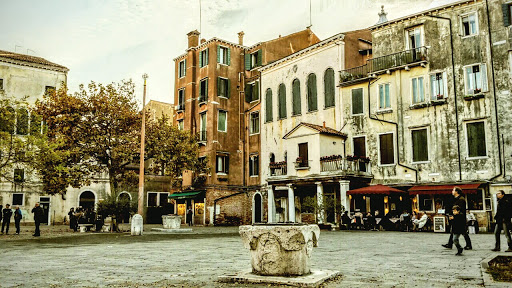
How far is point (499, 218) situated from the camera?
11750mm

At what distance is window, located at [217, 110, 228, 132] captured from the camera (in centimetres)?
3600

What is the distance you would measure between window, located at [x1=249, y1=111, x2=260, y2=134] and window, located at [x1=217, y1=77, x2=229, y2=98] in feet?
9.03

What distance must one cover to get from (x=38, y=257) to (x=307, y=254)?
24.8ft

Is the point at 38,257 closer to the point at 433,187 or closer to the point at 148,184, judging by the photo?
the point at 433,187

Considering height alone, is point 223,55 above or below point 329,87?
above

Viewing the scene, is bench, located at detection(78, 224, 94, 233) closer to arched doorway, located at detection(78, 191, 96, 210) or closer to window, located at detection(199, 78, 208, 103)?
arched doorway, located at detection(78, 191, 96, 210)

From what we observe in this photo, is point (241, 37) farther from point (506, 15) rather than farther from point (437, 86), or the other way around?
point (506, 15)

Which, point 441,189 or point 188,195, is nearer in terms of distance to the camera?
point 441,189

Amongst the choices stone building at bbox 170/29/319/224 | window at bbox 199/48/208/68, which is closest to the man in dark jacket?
stone building at bbox 170/29/319/224

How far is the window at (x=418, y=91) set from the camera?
25.4 meters

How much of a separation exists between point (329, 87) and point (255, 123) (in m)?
8.54

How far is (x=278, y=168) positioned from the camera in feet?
101

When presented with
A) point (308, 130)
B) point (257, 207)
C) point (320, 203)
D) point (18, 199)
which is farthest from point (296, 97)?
point (18, 199)

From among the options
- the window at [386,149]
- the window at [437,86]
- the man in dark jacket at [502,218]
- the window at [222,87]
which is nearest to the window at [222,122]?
the window at [222,87]
